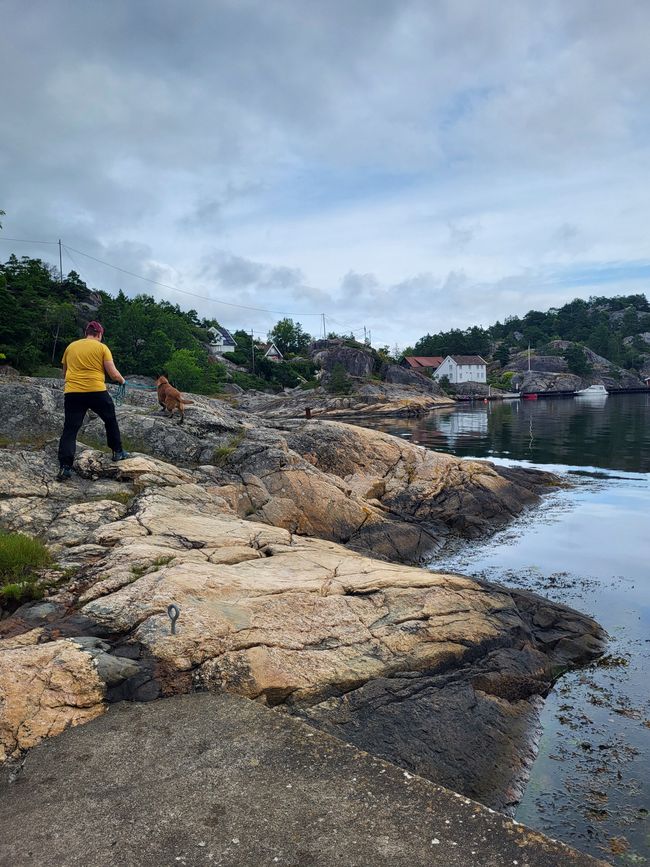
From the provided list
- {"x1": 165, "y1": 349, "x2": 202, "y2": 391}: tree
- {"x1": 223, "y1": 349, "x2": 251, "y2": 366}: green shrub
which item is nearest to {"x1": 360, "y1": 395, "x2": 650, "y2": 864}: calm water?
{"x1": 165, "y1": 349, "x2": 202, "y2": 391}: tree

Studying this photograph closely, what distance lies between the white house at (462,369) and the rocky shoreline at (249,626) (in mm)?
129651

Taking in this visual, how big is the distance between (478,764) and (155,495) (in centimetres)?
716

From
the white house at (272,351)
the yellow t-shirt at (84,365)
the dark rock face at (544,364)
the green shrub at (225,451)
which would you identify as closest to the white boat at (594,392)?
the dark rock face at (544,364)

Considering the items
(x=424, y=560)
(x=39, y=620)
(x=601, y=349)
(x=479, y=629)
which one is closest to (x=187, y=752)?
(x=39, y=620)

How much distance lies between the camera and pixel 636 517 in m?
19.1

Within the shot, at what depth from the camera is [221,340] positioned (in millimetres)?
123812

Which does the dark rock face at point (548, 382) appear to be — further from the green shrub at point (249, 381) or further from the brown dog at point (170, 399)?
the brown dog at point (170, 399)

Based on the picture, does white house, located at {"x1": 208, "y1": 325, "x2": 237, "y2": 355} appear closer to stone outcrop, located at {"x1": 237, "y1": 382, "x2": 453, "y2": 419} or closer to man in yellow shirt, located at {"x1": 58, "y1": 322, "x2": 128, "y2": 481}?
stone outcrop, located at {"x1": 237, "y1": 382, "x2": 453, "y2": 419}

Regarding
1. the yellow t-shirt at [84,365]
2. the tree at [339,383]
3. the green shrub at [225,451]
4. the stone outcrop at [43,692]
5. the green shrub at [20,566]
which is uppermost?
the tree at [339,383]

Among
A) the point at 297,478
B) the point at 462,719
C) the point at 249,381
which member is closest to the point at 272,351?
the point at 249,381

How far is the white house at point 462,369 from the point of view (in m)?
139

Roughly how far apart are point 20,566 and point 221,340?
392 feet

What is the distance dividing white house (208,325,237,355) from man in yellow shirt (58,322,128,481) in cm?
10832

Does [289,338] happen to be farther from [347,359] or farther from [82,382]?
[82,382]
